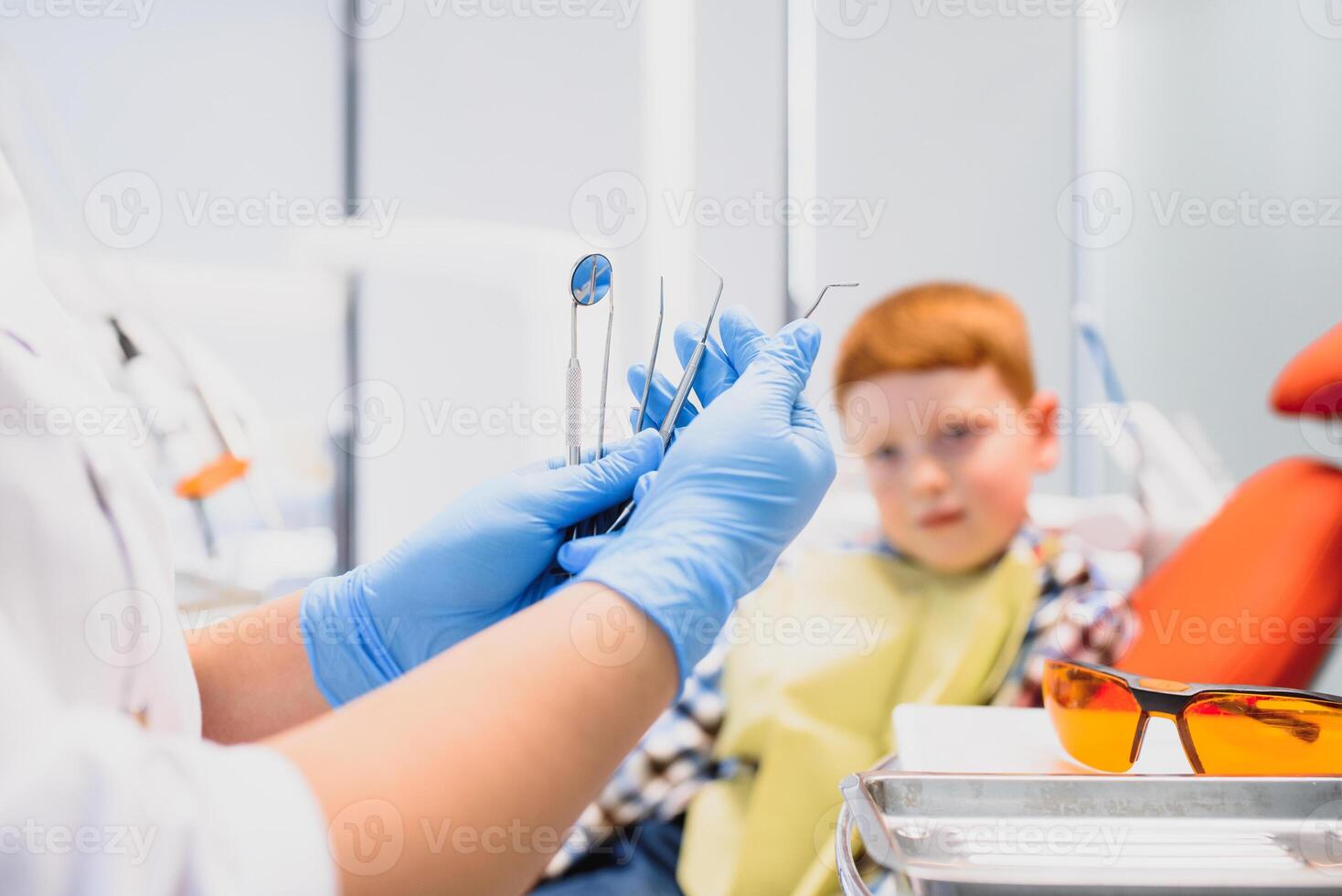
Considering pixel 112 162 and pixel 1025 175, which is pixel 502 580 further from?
pixel 112 162

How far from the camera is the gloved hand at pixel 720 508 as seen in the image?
387mm

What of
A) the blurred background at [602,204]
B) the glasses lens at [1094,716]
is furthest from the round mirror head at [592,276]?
the blurred background at [602,204]

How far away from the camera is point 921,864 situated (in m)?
0.35

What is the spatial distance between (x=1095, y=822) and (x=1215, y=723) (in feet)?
0.44

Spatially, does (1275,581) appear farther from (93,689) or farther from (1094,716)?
(93,689)

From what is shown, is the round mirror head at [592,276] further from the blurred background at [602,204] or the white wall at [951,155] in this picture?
the white wall at [951,155]

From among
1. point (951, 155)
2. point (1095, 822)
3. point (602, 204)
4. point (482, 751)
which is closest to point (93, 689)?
point (482, 751)

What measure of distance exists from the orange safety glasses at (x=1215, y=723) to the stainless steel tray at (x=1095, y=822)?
0.11 feet

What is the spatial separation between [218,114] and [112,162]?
30 centimetres

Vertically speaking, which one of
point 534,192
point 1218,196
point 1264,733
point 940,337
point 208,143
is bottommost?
point 1264,733

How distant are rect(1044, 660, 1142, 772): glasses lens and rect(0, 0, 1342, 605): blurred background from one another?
670mm

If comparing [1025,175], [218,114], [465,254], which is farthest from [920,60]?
[218,114]

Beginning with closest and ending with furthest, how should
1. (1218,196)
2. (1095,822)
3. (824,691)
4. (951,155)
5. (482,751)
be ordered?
(482,751) < (1095,822) < (824,691) < (1218,196) < (951,155)

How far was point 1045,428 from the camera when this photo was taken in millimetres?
931
